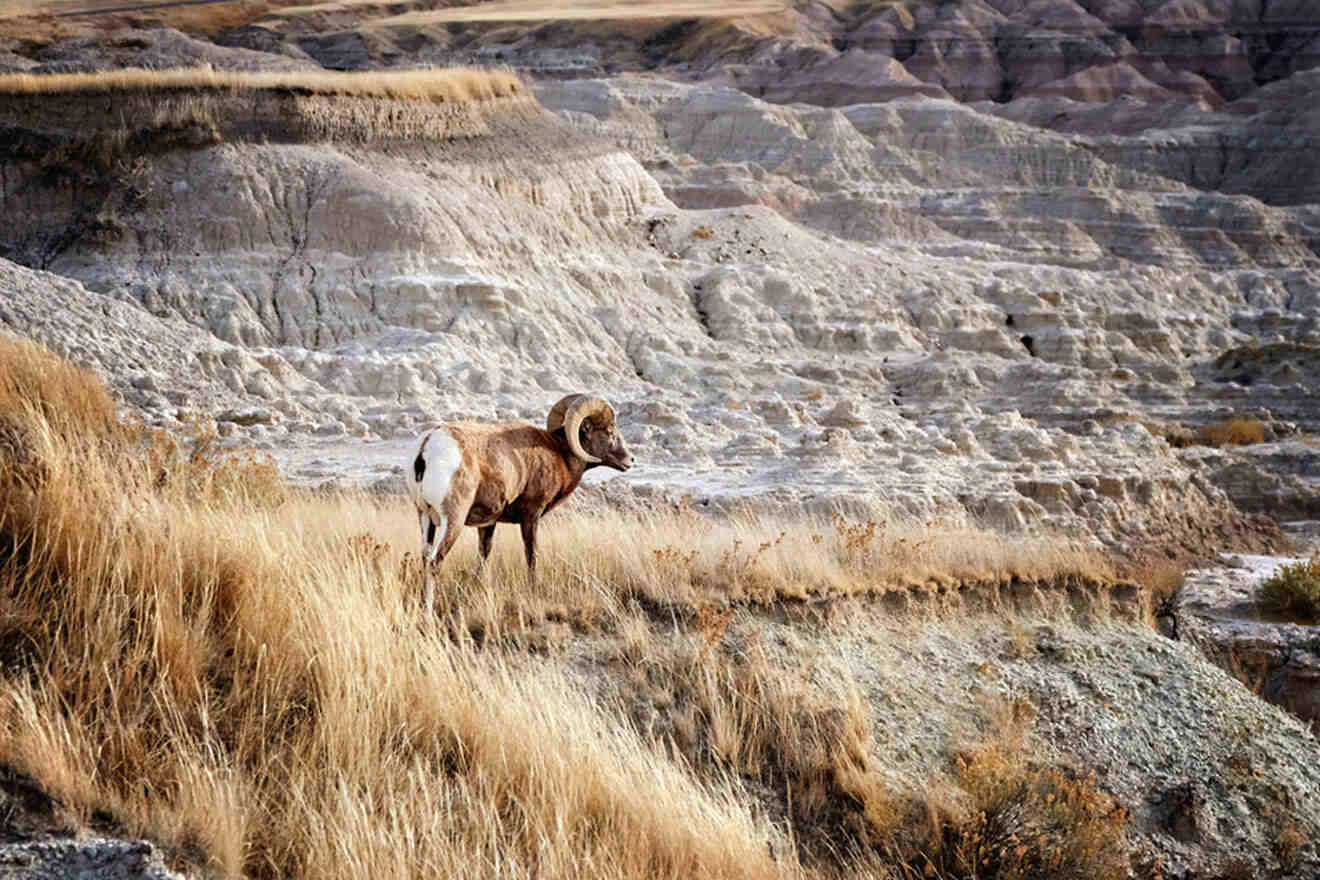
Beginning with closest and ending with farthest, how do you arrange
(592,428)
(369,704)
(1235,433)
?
1. (369,704)
2. (592,428)
3. (1235,433)

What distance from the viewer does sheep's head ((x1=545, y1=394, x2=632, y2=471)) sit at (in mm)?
7305

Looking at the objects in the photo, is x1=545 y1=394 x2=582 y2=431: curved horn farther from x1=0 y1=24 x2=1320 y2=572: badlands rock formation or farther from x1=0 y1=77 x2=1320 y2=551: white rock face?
x1=0 y1=24 x2=1320 y2=572: badlands rock formation

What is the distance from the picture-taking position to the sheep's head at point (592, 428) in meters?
7.30

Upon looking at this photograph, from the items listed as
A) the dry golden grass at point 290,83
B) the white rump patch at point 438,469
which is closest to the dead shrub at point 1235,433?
the dry golden grass at point 290,83

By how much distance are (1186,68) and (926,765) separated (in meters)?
90.7

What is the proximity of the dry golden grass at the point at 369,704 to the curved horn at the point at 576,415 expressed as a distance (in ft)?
2.17

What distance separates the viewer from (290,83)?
26125 millimetres

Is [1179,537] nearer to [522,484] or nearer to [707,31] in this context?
[522,484]

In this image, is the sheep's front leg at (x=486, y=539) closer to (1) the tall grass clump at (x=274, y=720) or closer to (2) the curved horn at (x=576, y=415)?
(2) the curved horn at (x=576, y=415)

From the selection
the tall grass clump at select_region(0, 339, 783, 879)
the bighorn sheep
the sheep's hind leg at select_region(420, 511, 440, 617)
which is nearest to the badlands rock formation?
the bighorn sheep

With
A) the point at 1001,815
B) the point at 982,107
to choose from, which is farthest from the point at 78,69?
the point at 982,107

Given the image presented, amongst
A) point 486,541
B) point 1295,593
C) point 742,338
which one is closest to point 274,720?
point 486,541

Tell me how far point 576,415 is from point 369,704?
2.70m

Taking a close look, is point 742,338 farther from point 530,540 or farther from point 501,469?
point 501,469
